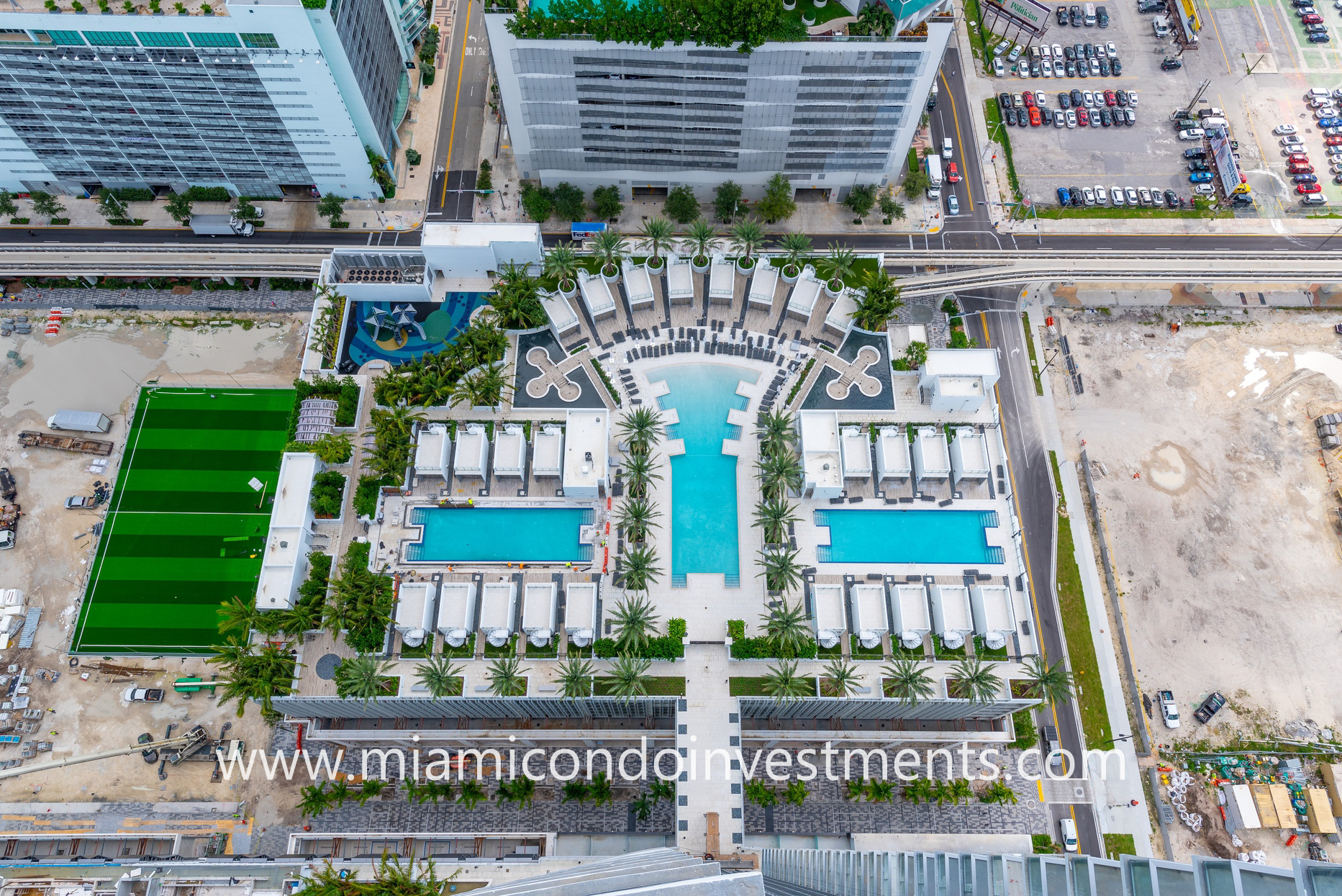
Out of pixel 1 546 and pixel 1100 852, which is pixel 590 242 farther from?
pixel 1100 852

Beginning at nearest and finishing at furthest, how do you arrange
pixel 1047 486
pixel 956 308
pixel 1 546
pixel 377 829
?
pixel 377 829
pixel 1 546
pixel 1047 486
pixel 956 308

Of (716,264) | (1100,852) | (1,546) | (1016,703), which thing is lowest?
(1100,852)

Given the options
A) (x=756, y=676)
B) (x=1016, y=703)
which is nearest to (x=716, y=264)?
(x=756, y=676)

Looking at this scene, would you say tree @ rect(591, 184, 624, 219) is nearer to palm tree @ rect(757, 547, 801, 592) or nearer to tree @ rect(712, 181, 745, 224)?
tree @ rect(712, 181, 745, 224)

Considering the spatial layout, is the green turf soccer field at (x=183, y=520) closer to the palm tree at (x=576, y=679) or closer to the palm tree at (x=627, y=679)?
the palm tree at (x=576, y=679)

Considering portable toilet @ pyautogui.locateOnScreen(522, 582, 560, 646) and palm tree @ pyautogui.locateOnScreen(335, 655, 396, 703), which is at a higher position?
portable toilet @ pyautogui.locateOnScreen(522, 582, 560, 646)

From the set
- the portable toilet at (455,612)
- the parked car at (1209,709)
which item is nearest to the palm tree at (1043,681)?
the parked car at (1209,709)

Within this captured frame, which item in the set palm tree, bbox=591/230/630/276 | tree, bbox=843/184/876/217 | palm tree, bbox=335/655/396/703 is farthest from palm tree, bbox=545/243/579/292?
palm tree, bbox=335/655/396/703
